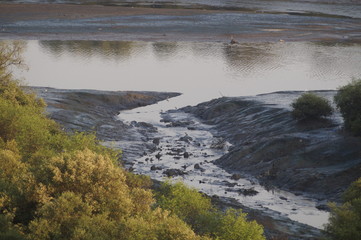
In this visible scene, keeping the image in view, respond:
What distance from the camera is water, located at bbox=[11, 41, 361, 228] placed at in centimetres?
3907

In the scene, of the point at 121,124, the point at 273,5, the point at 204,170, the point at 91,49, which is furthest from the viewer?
the point at 273,5

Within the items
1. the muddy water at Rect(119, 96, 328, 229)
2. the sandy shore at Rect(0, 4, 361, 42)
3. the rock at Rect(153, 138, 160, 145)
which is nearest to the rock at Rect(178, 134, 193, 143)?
the muddy water at Rect(119, 96, 328, 229)

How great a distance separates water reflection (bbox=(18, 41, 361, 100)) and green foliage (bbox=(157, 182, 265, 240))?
102 ft

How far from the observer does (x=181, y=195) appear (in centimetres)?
2072

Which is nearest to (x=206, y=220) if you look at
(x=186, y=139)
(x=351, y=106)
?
(x=351, y=106)

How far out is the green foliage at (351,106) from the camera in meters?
33.1

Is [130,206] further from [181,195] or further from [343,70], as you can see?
[343,70]

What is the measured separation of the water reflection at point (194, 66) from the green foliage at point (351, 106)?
16953 millimetres

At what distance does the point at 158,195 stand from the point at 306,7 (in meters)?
98.6

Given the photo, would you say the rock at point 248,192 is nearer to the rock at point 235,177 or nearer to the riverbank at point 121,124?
the riverbank at point 121,124

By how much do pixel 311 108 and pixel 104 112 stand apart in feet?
50.3

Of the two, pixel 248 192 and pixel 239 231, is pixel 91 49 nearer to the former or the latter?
pixel 248 192

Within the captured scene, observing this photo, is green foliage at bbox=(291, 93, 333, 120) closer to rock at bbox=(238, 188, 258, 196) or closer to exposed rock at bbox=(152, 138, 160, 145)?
exposed rock at bbox=(152, 138, 160, 145)

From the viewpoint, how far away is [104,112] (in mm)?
45656
